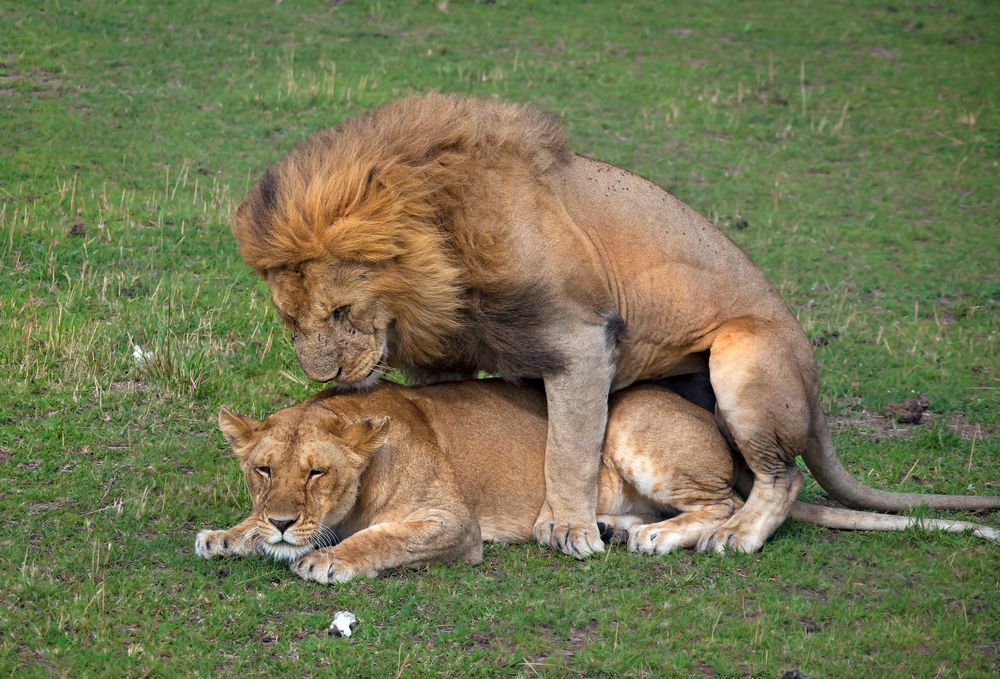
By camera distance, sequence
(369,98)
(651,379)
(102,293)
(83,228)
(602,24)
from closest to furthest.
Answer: (651,379) → (102,293) → (83,228) → (369,98) → (602,24)

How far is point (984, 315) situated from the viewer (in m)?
9.83

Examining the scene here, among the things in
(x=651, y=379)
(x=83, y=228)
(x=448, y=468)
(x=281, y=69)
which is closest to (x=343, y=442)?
(x=448, y=468)

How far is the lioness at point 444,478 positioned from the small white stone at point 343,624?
33cm

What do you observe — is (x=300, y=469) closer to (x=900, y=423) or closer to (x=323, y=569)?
(x=323, y=569)

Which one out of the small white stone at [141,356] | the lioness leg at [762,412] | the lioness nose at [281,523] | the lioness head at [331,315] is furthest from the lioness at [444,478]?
the small white stone at [141,356]

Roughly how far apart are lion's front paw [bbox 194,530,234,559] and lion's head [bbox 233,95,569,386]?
0.77m

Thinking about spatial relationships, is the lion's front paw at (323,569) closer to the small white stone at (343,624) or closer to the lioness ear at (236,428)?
the small white stone at (343,624)

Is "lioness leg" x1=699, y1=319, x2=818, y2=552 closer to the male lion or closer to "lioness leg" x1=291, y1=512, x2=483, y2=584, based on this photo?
the male lion

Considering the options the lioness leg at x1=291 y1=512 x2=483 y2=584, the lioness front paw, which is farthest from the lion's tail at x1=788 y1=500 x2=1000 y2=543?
the lioness leg at x1=291 y1=512 x2=483 y2=584

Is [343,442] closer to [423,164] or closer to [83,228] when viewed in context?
[423,164]

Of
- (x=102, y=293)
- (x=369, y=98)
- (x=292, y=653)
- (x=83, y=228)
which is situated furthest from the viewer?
(x=369, y=98)

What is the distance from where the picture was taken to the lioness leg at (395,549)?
17.1 feet

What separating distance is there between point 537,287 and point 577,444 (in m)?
0.75

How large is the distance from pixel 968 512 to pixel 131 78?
28.5ft
